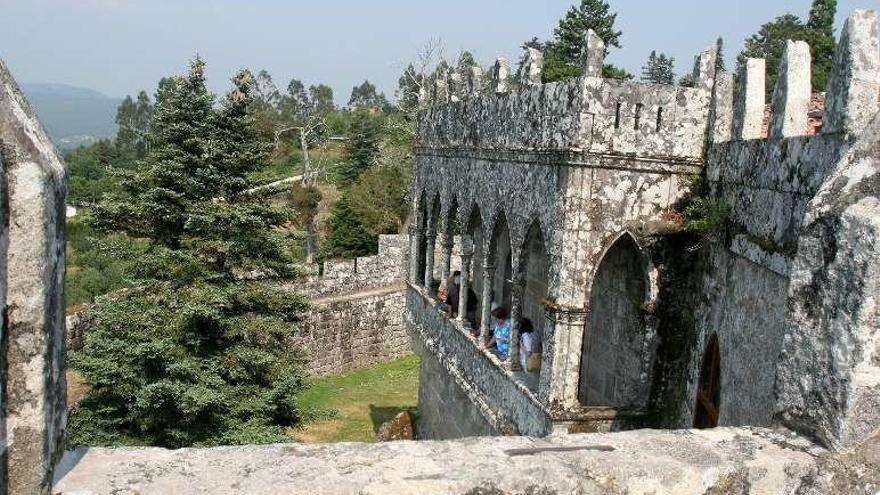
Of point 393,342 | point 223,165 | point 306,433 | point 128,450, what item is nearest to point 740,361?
point 128,450

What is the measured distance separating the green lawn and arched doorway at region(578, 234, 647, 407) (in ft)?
24.4

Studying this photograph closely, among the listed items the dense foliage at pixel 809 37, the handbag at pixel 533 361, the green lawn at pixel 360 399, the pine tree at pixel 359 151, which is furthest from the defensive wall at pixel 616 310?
the pine tree at pixel 359 151

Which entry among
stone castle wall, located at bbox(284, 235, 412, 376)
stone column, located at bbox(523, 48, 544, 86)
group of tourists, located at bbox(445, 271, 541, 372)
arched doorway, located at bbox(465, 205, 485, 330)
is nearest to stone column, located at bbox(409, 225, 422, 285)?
arched doorway, located at bbox(465, 205, 485, 330)

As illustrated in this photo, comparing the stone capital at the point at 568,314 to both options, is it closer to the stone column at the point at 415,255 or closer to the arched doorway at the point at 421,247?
the arched doorway at the point at 421,247

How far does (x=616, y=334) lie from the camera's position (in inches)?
437

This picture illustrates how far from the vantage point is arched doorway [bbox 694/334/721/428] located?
26.5 feet

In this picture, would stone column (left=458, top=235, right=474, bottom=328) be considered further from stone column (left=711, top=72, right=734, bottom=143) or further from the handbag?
stone column (left=711, top=72, right=734, bottom=143)

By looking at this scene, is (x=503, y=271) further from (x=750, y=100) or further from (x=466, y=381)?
(x=750, y=100)

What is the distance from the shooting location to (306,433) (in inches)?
738

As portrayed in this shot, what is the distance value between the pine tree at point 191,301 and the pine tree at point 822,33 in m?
29.7

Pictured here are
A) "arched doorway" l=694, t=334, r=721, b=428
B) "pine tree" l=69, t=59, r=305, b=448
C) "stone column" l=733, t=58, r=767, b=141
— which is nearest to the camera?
"stone column" l=733, t=58, r=767, b=141

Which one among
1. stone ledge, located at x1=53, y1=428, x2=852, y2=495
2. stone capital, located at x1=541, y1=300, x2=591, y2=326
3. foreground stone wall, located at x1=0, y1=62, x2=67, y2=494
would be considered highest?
foreground stone wall, located at x1=0, y1=62, x2=67, y2=494

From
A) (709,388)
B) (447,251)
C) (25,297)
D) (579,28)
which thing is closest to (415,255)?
(447,251)

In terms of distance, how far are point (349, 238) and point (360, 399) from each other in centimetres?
1372
